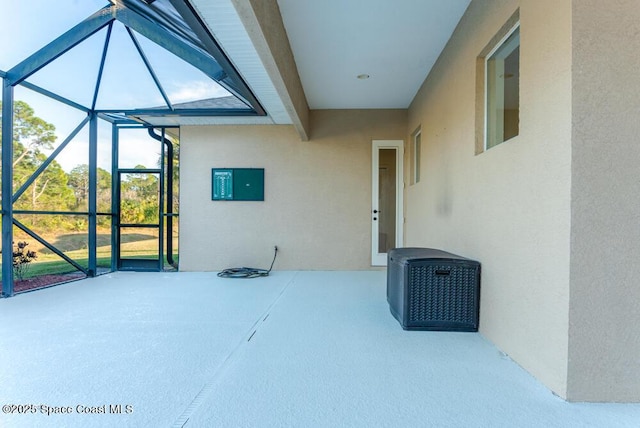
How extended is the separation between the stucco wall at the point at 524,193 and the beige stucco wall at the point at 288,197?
8.98 ft

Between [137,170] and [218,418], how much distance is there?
5820 mm

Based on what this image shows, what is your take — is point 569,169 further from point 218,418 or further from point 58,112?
point 58,112

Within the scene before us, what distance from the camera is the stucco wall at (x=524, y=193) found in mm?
1816

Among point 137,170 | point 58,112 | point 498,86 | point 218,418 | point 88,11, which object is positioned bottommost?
point 218,418

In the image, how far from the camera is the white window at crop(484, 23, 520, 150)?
256 cm

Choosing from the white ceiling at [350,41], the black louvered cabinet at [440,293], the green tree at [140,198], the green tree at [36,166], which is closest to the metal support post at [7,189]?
the green tree at [36,166]

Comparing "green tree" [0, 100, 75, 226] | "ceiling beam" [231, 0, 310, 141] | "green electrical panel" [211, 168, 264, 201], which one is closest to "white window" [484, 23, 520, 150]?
"ceiling beam" [231, 0, 310, 141]

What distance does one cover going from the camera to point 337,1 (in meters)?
3.10

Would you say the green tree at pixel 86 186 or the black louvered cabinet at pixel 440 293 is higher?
the green tree at pixel 86 186

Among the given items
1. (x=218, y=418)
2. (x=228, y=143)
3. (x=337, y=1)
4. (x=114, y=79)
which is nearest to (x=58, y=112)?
(x=114, y=79)

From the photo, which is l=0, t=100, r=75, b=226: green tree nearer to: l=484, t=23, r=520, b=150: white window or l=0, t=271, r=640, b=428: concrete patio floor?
l=0, t=271, r=640, b=428: concrete patio floor

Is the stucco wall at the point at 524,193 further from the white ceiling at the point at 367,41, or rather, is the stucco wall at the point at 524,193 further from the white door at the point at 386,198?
the white door at the point at 386,198

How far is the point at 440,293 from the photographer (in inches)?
112

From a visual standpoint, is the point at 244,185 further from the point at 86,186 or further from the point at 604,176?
the point at 604,176
